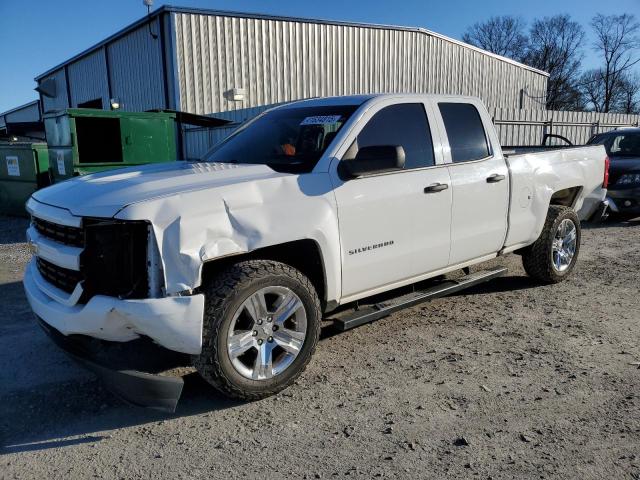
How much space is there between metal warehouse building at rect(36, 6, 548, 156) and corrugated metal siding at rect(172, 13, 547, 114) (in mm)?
32

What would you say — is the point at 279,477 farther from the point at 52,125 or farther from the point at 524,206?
the point at 52,125

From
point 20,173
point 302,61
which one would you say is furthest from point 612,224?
point 302,61

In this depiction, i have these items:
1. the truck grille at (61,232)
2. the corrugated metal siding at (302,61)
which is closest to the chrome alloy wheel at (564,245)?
the truck grille at (61,232)

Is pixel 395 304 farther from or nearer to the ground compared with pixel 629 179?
nearer to the ground

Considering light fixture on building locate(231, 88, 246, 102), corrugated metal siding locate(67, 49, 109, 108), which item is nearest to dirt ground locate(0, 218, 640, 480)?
light fixture on building locate(231, 88, 246, 102)

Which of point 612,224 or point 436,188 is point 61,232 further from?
point 612,224

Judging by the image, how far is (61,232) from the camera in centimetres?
318

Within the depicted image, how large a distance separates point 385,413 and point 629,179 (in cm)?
865

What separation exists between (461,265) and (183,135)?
13.2m

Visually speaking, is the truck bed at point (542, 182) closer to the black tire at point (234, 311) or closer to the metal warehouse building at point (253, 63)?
the black tire at point (234, 311)

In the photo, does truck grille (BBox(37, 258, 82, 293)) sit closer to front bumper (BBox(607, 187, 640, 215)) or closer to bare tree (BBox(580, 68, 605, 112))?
front bumper (BBox(607, 187, 640, 215))

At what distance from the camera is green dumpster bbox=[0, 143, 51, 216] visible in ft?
33.2

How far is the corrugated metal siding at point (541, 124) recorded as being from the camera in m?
16.5

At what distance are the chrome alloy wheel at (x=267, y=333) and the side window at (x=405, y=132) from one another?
1.32 m
